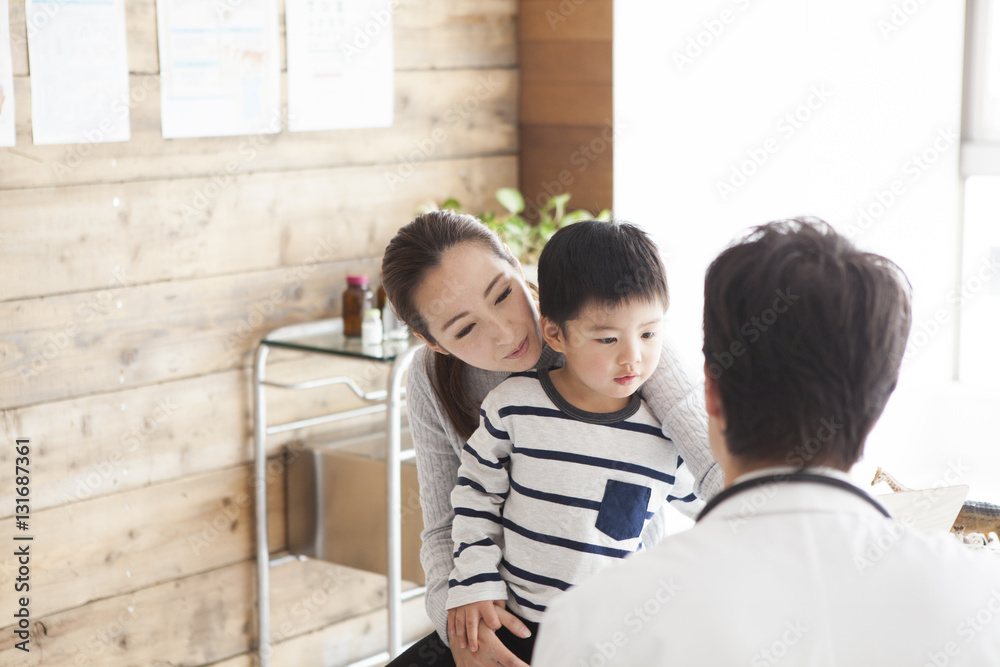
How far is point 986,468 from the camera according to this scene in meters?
2.45

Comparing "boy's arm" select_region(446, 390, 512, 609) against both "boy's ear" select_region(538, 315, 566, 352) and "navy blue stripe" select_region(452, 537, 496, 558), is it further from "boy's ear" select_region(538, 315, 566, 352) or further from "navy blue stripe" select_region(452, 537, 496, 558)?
"boy's ear" select_region(538, 315, 566, 352)

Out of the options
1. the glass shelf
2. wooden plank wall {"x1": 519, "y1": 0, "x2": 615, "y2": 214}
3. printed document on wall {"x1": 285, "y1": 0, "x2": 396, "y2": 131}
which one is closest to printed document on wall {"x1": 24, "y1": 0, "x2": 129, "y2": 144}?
printed document on wall {"x1": 285, "y1": 0, "x2": 396, "y2": 131}

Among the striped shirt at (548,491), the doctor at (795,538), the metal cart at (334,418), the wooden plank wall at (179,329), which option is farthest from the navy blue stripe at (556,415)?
the wooden plank wall at (179,329)

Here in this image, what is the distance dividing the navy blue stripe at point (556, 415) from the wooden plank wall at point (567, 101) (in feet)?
4.44

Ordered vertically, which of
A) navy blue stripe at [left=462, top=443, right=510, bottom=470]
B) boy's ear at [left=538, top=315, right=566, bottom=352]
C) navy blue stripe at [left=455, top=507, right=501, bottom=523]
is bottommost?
navy blue stripe at [left=455, top=507, right=501, bottom=523]

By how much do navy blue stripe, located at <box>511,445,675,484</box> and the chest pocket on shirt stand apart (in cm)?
2

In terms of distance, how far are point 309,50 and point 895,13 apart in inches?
53.7

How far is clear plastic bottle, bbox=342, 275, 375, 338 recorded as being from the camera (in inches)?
87.6

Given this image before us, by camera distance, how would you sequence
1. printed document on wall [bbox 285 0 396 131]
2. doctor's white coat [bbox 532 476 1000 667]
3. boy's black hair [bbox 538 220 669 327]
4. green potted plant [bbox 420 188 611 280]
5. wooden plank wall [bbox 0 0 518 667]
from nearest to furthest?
1. doctor's white coat [bbox 532 476 1000 667]
2. boy's black hair [bbox 538 220 669 327]
3. wooden plank wall [bbox 0 0 518 667]
4. printed document on wall [bbox 285 0 396 131]
5. green potted plant [bbox 420 188 611 280]

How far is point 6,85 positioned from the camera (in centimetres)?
183

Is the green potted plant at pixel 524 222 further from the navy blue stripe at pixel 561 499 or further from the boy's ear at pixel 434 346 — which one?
the navy blue stripe at pixel 561 499

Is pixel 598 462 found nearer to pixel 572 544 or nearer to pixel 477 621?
pixel 572 544

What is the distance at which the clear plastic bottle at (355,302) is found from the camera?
2.22 metres

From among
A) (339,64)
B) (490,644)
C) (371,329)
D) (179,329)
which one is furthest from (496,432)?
(339,64)
